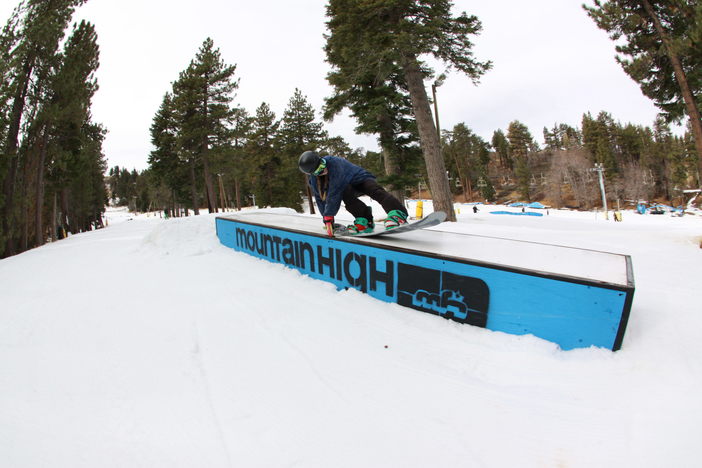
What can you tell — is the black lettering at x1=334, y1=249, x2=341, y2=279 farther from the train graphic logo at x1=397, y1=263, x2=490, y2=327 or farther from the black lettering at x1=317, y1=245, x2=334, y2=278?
the train graphic logo at x1=397, y1=263, x2=490, y2=327

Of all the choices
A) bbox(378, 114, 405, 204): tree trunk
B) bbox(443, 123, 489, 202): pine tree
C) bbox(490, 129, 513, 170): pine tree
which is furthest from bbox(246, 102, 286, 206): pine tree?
bbox(490, 129, 513, 170): pine tree

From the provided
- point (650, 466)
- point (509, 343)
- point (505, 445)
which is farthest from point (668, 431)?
point (509, 343)

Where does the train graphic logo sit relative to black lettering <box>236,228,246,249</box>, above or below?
below

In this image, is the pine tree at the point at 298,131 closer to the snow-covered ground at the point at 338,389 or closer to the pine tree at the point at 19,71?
the pine tree at the point at 19,71

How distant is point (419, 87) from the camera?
1126cm

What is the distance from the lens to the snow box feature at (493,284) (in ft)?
→ 7.83

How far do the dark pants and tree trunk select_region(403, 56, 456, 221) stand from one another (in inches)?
245

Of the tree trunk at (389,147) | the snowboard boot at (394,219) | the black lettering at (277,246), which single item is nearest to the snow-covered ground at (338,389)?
the snowboard boot at (394,219)

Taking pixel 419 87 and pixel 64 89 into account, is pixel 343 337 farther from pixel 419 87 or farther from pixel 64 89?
pixel 64 89

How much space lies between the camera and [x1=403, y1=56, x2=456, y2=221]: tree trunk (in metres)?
11.0

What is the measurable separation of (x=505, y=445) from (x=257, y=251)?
600 centimetres

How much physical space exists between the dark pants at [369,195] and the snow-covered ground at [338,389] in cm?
171

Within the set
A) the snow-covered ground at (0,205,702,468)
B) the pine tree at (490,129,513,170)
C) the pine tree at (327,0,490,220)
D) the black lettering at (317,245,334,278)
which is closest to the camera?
the snow-covered ground at (0,205,702,468)

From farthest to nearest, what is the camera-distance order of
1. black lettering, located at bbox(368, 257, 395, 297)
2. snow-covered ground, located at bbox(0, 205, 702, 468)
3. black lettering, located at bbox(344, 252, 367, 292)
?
1. black lettering, located at bbox(344, 252, 367, 292)
2. black lettering, located at bbox(368, 257, 395, 297)
3. snow-covered ground, located at bbox(0, 205, 702, 468)
